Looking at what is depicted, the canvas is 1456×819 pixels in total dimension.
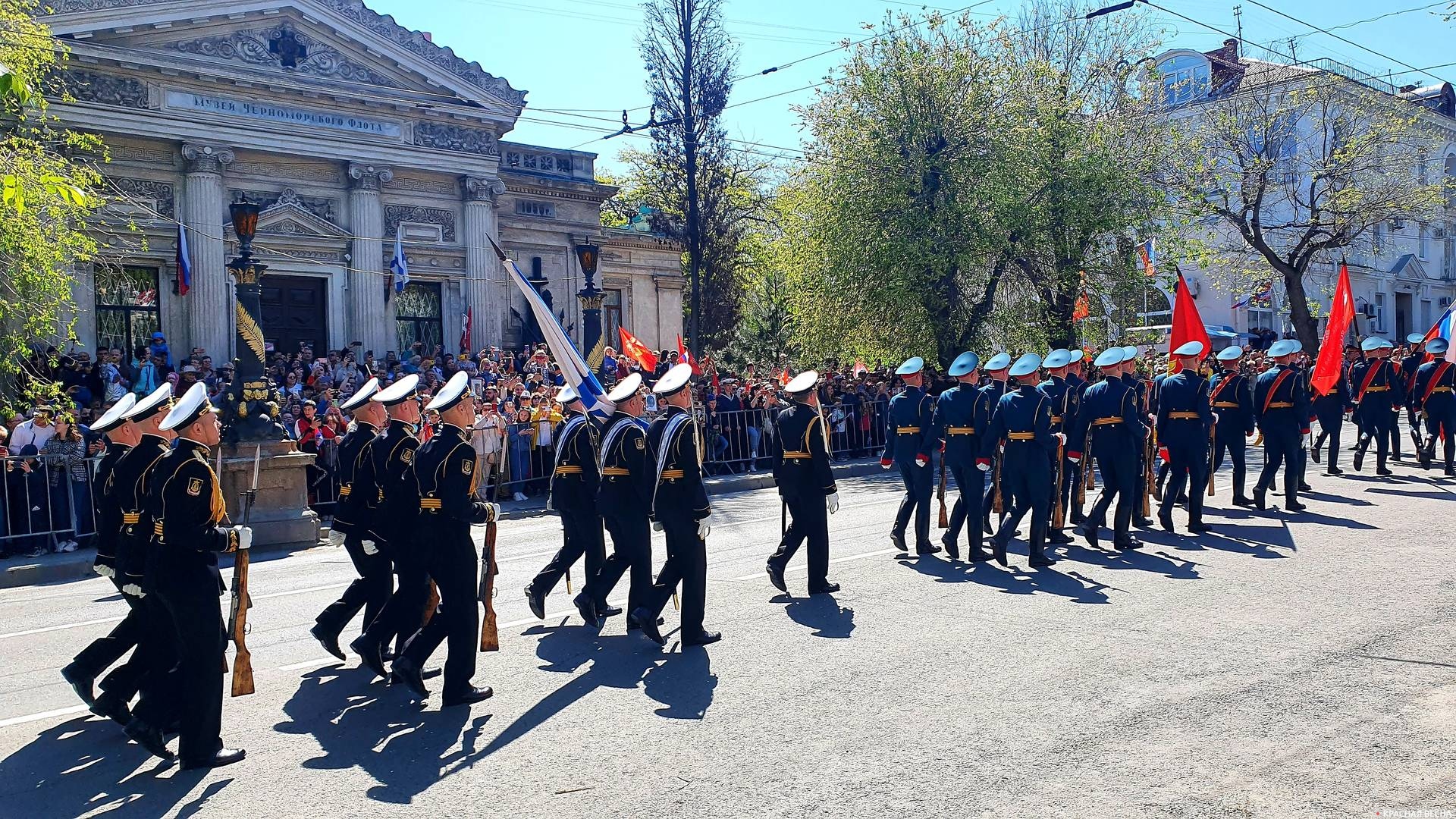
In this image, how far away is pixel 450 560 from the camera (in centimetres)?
668

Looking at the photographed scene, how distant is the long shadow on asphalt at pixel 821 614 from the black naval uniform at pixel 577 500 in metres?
1.52

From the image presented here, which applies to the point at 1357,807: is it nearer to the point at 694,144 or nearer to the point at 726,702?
the point at 726,702

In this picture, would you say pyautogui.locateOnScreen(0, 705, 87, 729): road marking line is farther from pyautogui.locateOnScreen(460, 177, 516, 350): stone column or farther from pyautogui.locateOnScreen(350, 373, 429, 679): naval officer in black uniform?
pyautogui.locateOnScreen(460, 177, 516, 350): stone column

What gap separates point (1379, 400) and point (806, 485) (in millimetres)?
11382

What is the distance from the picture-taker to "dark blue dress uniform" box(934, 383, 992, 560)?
35.5 ft

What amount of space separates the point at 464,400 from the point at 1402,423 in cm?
2567

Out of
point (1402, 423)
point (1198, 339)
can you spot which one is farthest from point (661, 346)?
point (1198, 339)

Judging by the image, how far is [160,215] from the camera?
2445 cm

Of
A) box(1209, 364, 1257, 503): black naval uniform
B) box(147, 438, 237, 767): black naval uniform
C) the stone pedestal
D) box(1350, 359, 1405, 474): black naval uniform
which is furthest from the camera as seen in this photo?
box(1350, 359, 1405, 474): black naval uniform

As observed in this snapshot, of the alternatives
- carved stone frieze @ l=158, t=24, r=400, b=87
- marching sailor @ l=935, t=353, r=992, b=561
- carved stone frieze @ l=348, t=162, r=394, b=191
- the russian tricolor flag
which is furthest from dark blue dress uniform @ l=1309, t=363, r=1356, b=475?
carved stone frieze @ l=158, t=24, r=400, b=87

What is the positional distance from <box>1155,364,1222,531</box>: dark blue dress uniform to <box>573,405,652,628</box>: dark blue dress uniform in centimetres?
660

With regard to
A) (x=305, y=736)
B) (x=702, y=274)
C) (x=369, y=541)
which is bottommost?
(x=305, y=736)

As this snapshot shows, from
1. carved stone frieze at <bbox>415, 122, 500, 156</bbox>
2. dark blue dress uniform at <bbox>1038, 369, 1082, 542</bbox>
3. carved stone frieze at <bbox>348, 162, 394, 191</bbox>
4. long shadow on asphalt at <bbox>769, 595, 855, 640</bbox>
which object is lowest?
long shadow on asphalt at <bbox>769, 595, 855, 640</bbox>

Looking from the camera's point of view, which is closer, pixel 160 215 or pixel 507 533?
pixel 507 533
